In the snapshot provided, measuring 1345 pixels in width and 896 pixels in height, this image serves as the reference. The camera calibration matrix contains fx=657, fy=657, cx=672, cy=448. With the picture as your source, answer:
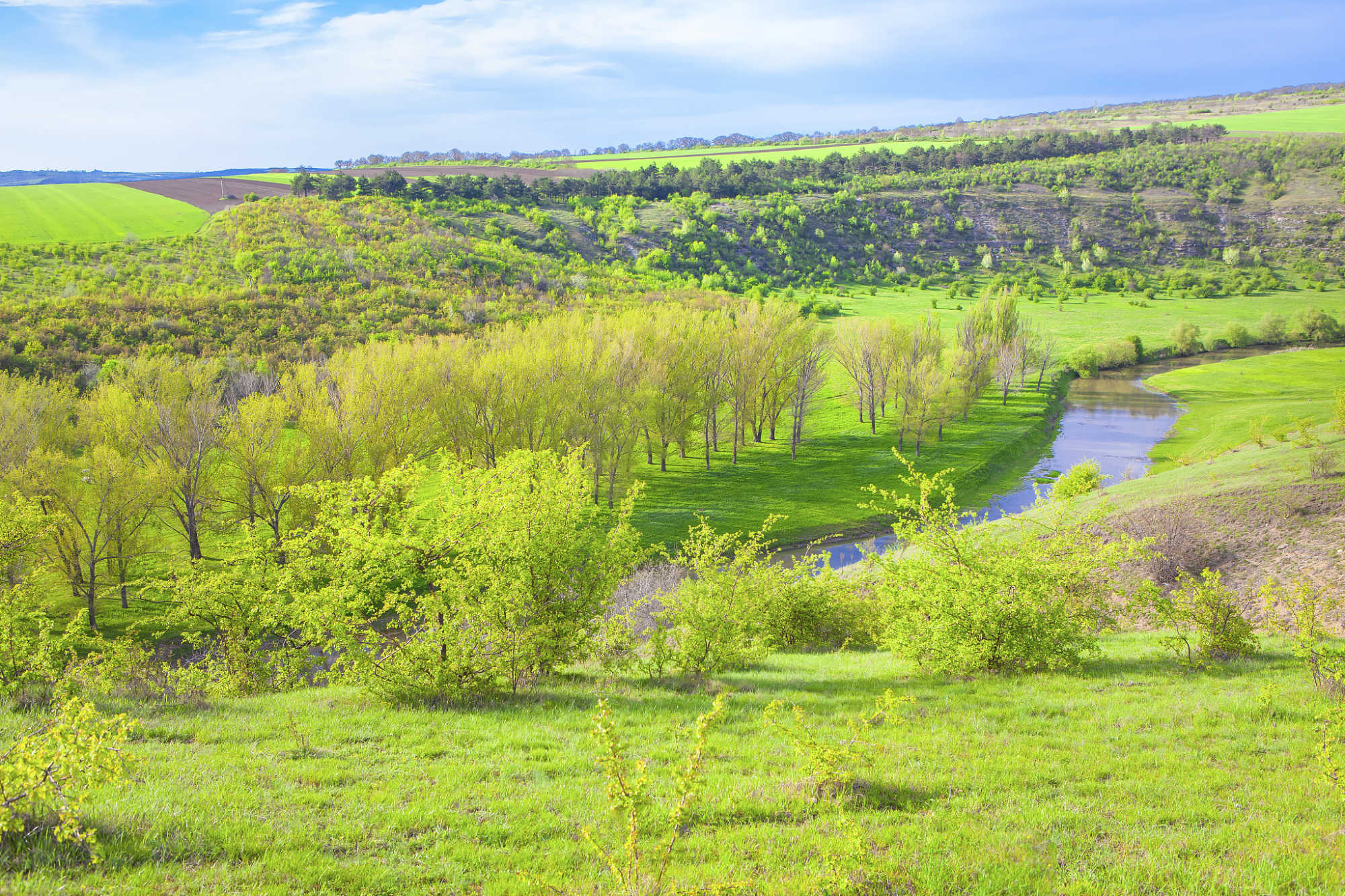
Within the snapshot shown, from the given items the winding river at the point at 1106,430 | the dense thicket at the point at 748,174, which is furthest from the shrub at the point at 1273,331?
the dense thicket at the point at 748,174

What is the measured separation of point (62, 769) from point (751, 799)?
6.72m

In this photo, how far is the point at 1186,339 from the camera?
96125mm

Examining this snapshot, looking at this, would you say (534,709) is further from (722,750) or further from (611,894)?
(611,894)

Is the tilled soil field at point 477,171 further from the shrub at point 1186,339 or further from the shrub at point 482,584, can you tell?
the shrub at point 482,584

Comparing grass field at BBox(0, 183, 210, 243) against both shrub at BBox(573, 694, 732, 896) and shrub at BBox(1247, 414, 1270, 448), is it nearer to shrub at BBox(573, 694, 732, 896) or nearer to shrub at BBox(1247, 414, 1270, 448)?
shrub at BBox(573, 694, 732, 896)

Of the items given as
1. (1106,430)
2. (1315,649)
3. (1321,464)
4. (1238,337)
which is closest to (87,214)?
(1315,649)

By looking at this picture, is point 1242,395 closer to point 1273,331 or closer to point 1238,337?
point 1238,337

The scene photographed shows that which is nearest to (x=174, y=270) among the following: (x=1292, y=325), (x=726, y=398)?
(x=726, y=398)

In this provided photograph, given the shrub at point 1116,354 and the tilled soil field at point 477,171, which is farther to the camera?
the tilled soil field at point 477,171

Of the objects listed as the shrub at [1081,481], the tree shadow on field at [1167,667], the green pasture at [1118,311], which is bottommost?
the shrub at [1081,481]

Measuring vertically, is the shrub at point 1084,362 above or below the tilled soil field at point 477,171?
below

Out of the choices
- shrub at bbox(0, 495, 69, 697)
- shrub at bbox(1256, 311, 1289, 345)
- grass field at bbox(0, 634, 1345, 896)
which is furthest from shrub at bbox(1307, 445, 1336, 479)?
shrub at bbox(1256, 311, 1289, 345)

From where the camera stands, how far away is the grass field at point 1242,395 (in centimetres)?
5484

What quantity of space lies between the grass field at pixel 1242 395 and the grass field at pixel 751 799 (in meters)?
46.9
